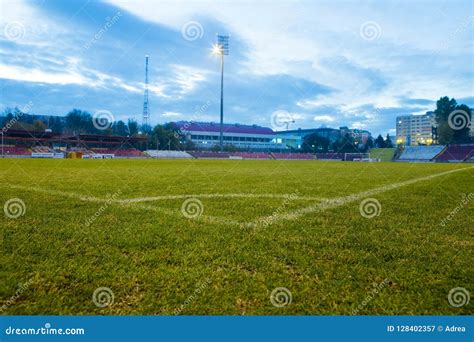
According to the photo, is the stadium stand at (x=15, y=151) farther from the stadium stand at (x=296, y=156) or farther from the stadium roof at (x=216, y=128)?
the stadium stand at (x=296, y=156)

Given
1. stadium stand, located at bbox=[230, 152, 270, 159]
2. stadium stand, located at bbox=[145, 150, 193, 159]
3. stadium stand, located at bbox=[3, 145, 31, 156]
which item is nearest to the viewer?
stadium stand, located at bbox=[3, 145, 31, 156]

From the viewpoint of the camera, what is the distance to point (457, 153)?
55.2 m

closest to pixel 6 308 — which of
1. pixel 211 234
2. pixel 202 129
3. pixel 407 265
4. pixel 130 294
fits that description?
pixel 130 294

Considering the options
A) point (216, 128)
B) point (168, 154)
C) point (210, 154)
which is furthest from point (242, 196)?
point (216, 128)

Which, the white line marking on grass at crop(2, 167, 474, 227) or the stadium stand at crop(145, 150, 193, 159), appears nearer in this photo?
the white line marking on grass at crop(2, 167, 474, 227)

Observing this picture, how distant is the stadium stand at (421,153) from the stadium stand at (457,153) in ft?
4.23

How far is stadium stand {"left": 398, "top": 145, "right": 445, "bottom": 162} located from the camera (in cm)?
5817

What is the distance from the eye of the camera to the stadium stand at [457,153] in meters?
53.0

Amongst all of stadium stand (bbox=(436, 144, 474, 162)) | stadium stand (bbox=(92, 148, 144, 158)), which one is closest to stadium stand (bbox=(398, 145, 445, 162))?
stadium stand (bbox=(436, 144, 474, 162))

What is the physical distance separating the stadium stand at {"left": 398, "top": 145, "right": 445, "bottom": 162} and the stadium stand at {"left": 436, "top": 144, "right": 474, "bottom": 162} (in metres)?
1.29

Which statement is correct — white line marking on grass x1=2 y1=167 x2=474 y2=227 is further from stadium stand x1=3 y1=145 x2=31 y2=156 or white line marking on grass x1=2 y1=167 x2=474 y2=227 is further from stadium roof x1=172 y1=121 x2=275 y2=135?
stadium roof x1=172 y1=121 x2=275 y2=135

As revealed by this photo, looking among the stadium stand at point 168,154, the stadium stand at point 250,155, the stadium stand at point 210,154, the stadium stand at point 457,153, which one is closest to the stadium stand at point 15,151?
the stadium stand at point 168,154

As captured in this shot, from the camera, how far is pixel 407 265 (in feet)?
9.27

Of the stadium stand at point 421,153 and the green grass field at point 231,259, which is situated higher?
the stadium stand at point 421,153
